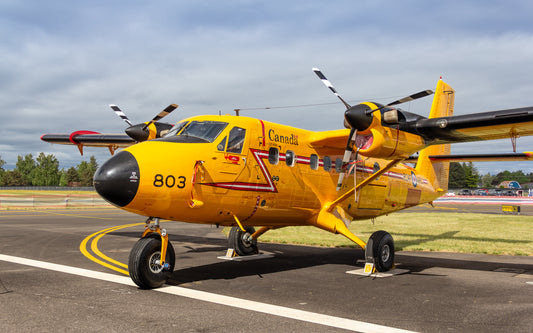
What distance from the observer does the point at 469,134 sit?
10.6 m

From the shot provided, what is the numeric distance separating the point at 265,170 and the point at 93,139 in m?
11.1

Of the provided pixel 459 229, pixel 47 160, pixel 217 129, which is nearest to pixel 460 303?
pixel 217 129

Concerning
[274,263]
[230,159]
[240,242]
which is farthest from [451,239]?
[230,159]

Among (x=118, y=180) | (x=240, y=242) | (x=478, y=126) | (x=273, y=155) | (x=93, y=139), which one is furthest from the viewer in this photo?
(x=93, y=139)

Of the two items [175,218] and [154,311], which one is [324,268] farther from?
[154,311]

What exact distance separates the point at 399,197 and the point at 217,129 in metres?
7.72

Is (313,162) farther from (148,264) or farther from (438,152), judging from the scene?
(438,152)

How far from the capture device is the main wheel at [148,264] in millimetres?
7637

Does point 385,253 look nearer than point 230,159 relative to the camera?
No

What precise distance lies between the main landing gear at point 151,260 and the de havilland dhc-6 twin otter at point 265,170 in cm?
2

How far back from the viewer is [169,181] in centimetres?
794

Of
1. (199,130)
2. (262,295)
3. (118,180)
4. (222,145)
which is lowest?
(262,295)

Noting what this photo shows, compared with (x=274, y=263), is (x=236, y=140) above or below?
above

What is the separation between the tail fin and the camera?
49.5 feet
